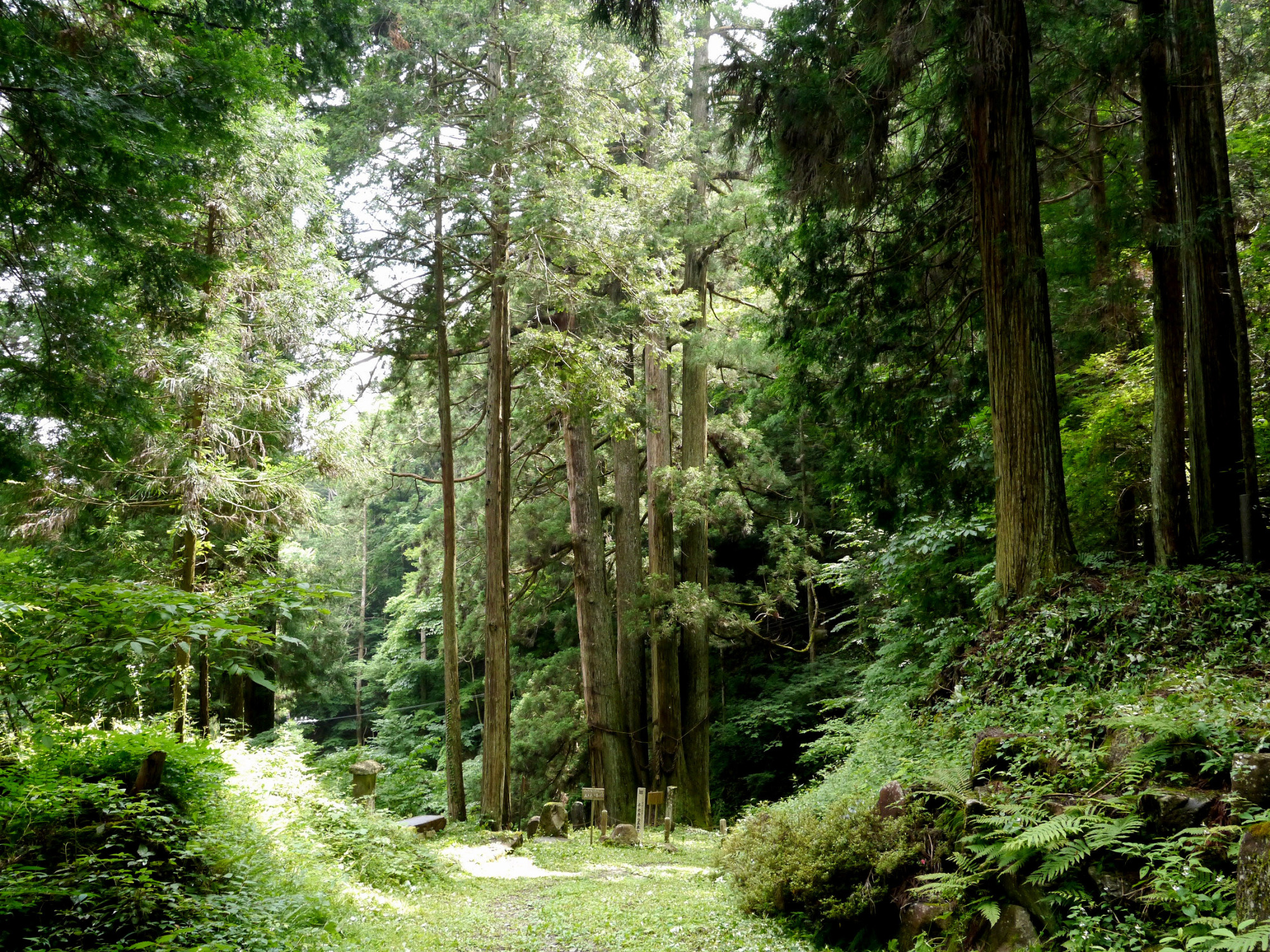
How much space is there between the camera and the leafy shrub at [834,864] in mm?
5523

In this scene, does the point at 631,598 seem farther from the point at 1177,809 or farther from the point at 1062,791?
the point at 1177,809

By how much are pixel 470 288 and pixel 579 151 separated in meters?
3.33

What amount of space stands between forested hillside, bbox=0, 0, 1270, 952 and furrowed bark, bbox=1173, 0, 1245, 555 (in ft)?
0.17

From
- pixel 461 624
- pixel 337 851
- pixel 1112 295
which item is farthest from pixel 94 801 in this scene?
pixel 461 624

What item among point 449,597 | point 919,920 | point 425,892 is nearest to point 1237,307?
point 919,920

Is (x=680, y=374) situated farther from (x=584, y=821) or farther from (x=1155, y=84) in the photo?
(x=1155, y=84)

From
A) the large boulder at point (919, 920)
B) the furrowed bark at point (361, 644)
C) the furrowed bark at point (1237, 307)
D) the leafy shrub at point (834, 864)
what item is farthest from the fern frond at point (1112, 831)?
the furrowed bark at point (361, 644)

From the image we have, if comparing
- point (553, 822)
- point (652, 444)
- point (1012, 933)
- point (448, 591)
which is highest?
point (652, 444)

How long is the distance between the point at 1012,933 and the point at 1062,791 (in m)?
0.85

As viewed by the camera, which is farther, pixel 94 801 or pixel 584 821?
pixel 584 821

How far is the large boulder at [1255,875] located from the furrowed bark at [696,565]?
1424 centimetres

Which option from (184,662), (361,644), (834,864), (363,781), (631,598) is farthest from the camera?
(361,644)

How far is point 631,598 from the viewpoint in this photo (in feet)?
59.4

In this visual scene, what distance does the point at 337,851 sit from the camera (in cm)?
845
